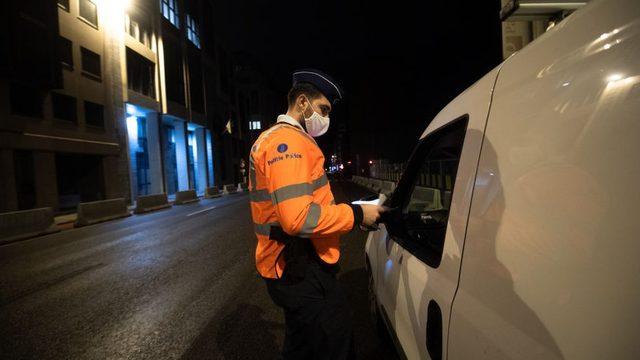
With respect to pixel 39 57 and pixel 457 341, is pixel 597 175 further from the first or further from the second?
pixel 39 57

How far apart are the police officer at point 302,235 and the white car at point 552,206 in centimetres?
50

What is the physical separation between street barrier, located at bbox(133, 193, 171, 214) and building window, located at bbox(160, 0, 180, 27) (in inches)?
803

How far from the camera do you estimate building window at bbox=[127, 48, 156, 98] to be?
26.8 m

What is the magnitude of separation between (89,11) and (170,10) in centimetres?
1256

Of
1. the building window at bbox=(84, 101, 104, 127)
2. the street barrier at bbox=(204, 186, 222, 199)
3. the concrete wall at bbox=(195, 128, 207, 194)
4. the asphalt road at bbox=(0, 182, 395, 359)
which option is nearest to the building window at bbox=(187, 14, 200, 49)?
the concrete wall at bbox=(195, 128, 207, 194)

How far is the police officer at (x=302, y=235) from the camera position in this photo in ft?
5.35

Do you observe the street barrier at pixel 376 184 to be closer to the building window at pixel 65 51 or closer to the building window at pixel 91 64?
the building window at pixel 91 64

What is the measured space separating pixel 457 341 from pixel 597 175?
→ 28.2 inches

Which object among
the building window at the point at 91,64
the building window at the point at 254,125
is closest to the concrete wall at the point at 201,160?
the building window at the point at 91,64

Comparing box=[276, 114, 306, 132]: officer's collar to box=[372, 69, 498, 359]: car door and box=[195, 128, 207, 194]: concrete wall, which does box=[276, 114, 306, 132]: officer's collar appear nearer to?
box=[372, 69, 498, 359]: car door

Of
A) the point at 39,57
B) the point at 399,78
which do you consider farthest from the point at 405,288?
the point at 399,78

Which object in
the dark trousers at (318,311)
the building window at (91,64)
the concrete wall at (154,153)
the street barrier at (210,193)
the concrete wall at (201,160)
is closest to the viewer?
the dark trousers at (318,311)

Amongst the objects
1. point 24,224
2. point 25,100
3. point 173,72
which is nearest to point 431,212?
point 24,224

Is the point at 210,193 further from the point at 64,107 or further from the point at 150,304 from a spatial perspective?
the point at 150,304
